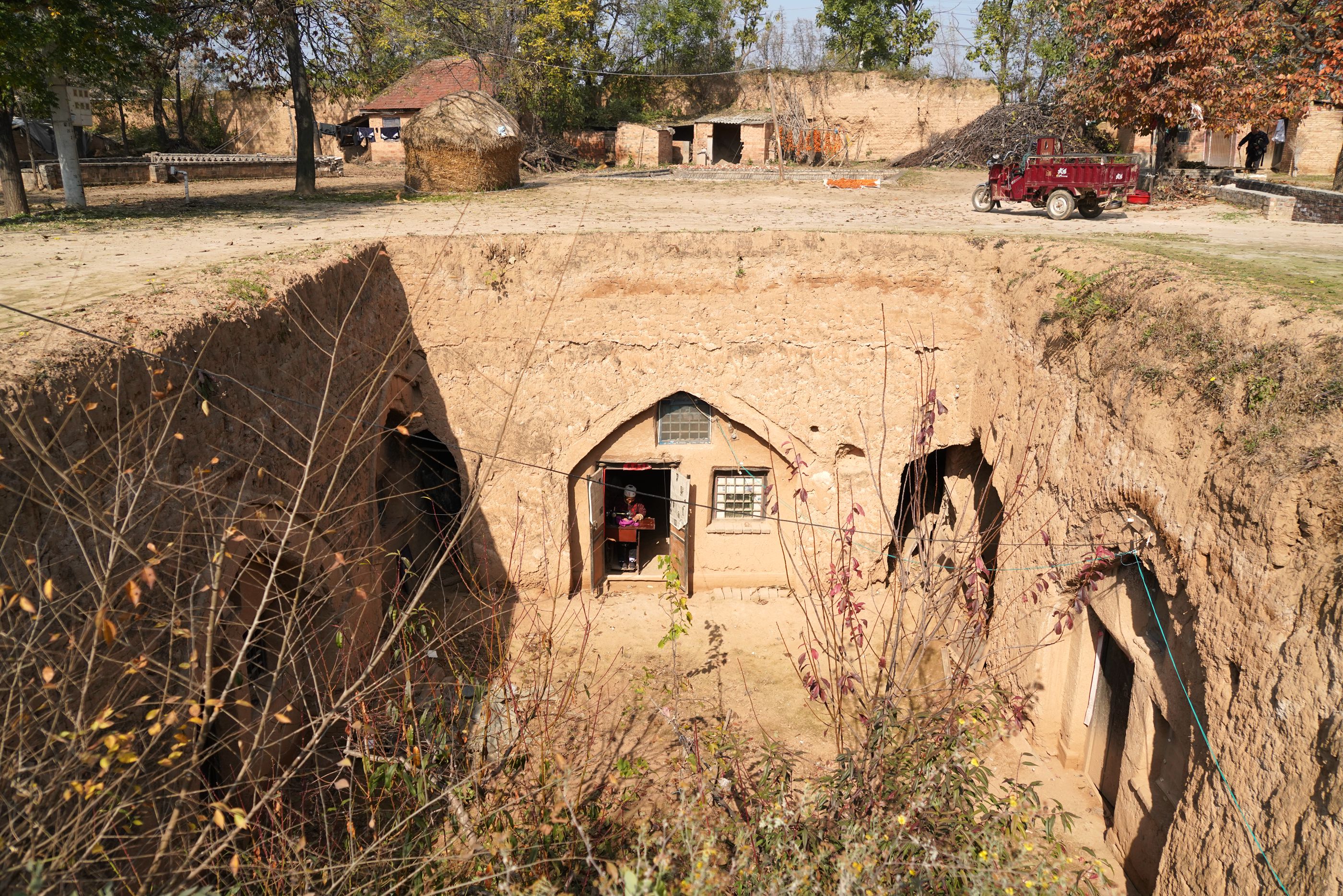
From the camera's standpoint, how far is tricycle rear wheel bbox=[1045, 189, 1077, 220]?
14055 mm

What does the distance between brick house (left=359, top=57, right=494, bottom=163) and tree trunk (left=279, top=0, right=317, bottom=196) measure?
439 inches

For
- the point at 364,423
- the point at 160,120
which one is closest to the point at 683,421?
the point at 364,423

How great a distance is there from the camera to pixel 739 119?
94.5ft

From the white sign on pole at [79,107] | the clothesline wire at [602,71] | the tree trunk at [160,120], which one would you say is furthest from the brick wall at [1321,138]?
the tree trunk at [160,120]

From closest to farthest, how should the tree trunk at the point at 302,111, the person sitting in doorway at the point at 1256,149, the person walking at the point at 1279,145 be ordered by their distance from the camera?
the tree trunk at the point at 302,111 < the person sitting in doorway at the point at 1256,149 < the person walking at the point at 1279,145

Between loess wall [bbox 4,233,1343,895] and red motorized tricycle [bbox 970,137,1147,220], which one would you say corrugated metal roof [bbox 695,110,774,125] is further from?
loess wall [bbox 4,233,1343,895]

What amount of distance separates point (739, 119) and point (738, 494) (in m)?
21.0

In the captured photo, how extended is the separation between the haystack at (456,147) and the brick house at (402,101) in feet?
36.7

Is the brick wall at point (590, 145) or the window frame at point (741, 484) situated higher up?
the brick wall at point (590, 145)

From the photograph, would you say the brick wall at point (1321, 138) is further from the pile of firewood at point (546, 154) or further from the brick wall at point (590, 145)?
the pile of firewood at point (546, 154)

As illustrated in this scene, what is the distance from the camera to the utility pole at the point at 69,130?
44.6 feet

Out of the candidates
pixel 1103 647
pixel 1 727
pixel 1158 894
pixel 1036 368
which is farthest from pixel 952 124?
pixel 1 727

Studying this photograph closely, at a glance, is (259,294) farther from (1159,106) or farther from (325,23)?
(1159,106)

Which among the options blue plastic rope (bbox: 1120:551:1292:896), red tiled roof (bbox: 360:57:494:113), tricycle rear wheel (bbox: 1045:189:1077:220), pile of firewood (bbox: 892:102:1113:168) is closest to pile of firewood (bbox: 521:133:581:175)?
red tiled roof (bbox: 360:57:494:113)
